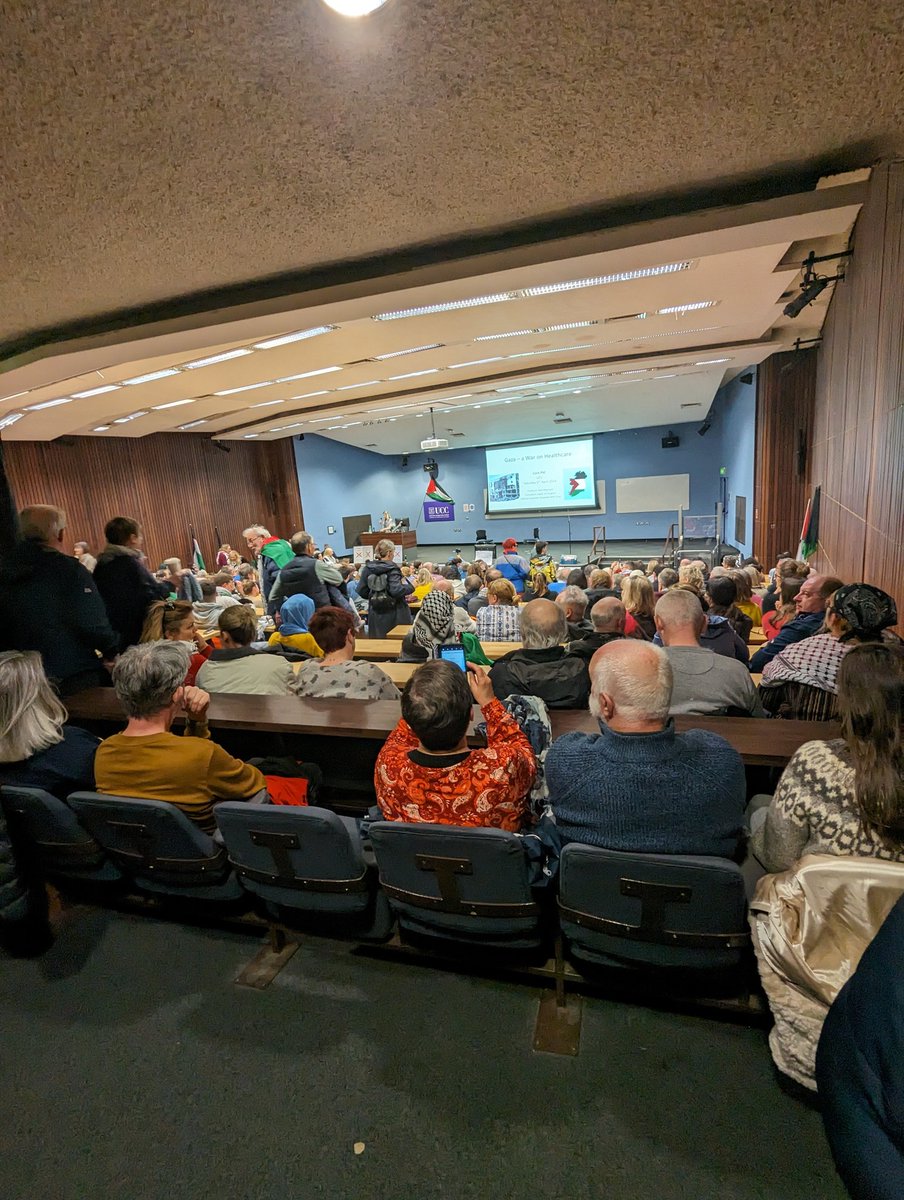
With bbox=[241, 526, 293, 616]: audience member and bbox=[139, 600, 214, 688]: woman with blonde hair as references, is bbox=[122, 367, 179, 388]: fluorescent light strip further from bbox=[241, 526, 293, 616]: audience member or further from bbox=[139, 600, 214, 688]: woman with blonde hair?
bbox=[139, 600, 214, 688]: woman with blonde hair

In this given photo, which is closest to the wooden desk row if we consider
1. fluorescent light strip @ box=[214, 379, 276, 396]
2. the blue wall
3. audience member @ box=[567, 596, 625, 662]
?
audience member @ box=[567, 596, 625, 662]

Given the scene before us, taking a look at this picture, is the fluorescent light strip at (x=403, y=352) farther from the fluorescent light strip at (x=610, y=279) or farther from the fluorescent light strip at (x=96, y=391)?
the fluorescent light strip at (x=96, y=391)

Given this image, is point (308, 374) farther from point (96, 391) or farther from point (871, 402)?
point (871, 402)

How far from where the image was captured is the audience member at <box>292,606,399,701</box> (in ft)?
8.17

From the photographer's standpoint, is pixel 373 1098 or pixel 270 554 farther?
pixel 270 554

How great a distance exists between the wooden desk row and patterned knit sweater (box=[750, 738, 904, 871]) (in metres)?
0.27

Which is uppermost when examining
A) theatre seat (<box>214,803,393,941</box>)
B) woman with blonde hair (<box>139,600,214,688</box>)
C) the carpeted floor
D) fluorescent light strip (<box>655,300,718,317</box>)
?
fluorescent light strip (<box>655,300,718,317</box>)

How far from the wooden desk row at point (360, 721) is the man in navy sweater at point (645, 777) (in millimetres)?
394

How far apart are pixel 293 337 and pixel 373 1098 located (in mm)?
5542

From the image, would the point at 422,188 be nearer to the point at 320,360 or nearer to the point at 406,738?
the point at 406,738

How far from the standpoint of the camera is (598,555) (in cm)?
1440

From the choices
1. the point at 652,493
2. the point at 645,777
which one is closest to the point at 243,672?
the point at 645,777

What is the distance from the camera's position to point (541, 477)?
1622 cm

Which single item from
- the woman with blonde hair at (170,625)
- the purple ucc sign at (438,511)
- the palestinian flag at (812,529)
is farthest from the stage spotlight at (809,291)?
the purple ucc sign at (438,511)
